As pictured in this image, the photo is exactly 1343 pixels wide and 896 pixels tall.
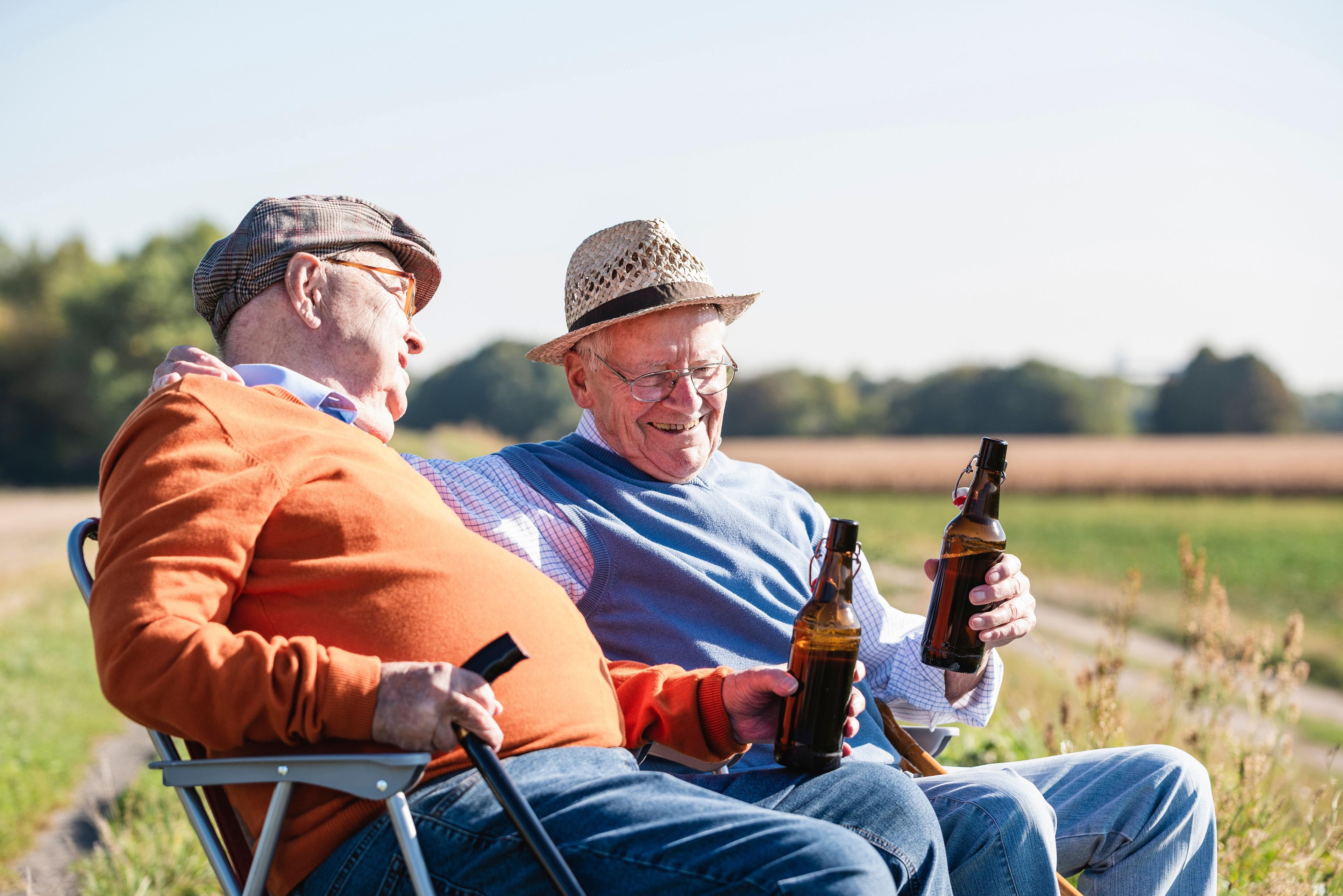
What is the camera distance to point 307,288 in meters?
2.47

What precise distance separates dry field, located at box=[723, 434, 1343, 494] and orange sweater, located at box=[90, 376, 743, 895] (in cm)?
3315

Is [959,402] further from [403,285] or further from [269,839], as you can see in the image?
[269,839]

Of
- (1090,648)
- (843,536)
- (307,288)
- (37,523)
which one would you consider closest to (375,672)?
(843,536)

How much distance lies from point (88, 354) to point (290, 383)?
59329 millimetres

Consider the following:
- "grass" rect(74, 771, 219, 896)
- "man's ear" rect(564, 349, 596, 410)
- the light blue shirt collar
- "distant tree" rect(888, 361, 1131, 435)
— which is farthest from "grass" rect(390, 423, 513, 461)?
"distant tree" rect(888, 361, 1131, 435)

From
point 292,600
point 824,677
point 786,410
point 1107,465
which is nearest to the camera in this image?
point 292,600

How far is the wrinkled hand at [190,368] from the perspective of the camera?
218 centimetres

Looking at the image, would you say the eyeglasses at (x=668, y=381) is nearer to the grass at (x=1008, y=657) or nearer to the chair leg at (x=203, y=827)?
the chair leg at (x=203, y=827)

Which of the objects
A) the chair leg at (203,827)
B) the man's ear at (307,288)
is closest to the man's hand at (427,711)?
the chair leg at (203,827)

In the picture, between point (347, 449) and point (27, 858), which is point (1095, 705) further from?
point (27, 858)

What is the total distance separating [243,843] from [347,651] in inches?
18.6

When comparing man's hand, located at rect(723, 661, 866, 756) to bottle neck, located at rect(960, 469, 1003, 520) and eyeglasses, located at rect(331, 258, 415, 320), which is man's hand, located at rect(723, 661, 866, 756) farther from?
eyeglasses, located at rect(331, 258, 415, 320)

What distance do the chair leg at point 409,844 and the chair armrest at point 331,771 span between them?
0.02 m

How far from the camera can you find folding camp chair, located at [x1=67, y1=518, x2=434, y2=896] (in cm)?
168
